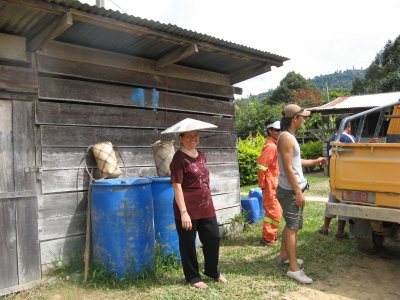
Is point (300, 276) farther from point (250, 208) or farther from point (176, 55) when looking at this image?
point (176, 55)

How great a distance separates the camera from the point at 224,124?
6.76 metres

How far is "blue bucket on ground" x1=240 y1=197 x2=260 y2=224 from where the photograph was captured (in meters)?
7.27

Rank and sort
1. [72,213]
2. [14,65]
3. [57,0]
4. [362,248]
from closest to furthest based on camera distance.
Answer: [57,0], [14,65], [72,213], [362,248]

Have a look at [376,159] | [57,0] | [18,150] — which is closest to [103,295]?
[18,150]

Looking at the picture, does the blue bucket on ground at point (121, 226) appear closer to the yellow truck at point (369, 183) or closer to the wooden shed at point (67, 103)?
the wooden shed at point (67, 103)

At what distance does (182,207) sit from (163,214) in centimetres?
98

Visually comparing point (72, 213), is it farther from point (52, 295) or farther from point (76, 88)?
point (76, 88)

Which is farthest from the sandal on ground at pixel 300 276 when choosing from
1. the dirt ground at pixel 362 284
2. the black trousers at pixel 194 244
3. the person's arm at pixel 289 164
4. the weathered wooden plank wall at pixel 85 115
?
the weathered wooden plank wall at pixel 85 115

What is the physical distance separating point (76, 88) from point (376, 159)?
3.61 meters

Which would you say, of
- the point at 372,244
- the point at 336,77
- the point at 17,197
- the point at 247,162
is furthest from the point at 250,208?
the point at 336,77

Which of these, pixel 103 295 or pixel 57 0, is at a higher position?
pixel 57 0

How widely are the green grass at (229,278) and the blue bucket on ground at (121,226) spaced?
141 mm

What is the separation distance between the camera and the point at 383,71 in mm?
36562

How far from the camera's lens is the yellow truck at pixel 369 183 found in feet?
13.5
